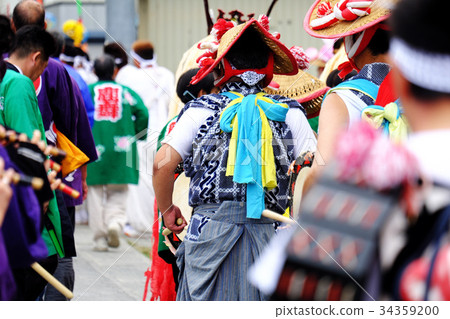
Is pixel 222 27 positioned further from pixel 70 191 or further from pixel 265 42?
pixel 70 191

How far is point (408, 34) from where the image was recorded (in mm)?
1460

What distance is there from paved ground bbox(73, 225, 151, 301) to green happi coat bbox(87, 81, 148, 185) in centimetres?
69

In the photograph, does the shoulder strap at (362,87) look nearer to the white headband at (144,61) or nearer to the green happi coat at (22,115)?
the green happi coat at (22,115)

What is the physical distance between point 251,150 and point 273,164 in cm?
12

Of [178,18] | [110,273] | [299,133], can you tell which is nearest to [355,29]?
[299,133]

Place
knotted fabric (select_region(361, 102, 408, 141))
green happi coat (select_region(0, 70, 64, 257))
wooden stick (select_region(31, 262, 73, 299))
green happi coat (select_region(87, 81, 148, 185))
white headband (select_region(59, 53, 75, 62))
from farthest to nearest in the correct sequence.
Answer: white headband (select_region(59, 53, 75, 62)), green happi coat (select_region(87, 81, 148, 185)), green happi coat (select_region(0, 70, 64, 257)), knotted fabric (select_region(361, 102, 408, 141)), wooden stick (select_region(31, 262, 73, 299))

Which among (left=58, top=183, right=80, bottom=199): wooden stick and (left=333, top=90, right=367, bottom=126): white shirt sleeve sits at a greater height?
(left=58, top=183, right=80, bottom=199): wooden stick

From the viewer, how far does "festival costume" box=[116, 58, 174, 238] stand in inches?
301

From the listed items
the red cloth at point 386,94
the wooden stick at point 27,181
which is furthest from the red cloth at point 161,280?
the wooden stick at point 27,181

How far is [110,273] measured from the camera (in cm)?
656

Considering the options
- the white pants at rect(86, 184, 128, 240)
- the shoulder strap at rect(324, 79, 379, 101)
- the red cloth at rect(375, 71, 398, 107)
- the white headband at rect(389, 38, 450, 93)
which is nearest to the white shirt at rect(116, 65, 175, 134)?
the white pants at rect(86, 184, 128, 240)

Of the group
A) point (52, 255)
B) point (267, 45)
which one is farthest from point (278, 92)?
point (52, 255)

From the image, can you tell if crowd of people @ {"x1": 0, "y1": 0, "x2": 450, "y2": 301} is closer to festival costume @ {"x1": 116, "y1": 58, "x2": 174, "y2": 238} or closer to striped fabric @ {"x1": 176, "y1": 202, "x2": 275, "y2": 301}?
striped fabric @ {"x1": 176, "y1": 202, "x2": 275, "y2": 301}

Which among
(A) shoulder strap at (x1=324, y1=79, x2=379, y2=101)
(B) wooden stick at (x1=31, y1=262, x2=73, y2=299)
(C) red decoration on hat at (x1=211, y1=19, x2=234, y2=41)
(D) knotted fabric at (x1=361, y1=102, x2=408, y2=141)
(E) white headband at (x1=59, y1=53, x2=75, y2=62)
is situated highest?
(D) knotted fabric at (x1=361, y1=102, x2=408, y2=141)
